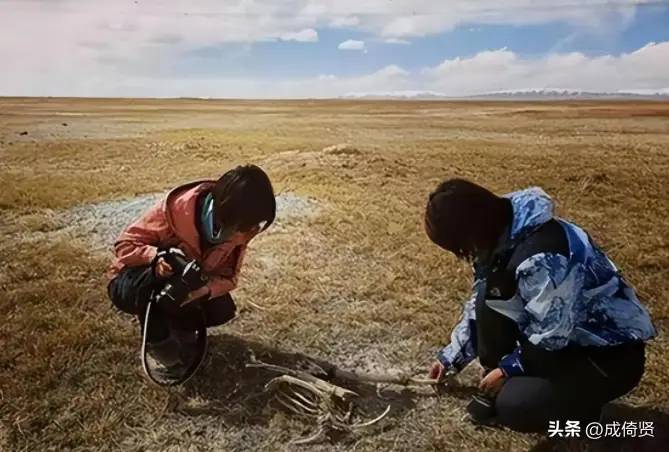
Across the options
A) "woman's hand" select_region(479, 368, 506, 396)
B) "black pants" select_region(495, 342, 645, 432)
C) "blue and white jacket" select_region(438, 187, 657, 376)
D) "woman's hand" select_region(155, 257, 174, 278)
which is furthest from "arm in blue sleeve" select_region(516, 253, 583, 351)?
"woman's hand" select_region(155, 257, 174, 278)

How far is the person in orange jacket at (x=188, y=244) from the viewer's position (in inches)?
68.9

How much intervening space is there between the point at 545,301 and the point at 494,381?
35 cm

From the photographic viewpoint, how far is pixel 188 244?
1937 mm

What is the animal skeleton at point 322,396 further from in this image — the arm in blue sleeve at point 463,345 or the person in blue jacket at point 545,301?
the person in blue jacket at point 545,301

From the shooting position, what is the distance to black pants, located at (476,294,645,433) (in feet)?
4.77

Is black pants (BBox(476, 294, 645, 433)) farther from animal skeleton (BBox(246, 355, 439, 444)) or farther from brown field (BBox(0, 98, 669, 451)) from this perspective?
animal skeleton (BBox(246, 355, 439, 444))

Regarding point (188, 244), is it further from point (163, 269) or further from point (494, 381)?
point (494, 381)

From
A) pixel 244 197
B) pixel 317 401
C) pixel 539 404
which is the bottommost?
pixel 317 401

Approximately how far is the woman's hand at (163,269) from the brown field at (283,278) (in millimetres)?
406

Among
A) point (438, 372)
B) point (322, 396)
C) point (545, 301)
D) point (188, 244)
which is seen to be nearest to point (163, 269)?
point (188, 244)

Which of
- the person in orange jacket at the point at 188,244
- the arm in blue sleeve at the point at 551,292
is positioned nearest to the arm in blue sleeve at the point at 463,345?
the arm in blue sleeve at the point at 551,292

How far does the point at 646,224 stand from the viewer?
3.84 metres

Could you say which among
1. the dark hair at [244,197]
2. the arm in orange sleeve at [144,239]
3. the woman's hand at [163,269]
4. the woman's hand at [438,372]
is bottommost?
the woman's hand at [438,372]

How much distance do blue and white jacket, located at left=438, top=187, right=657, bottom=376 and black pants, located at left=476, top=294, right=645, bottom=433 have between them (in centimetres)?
5
